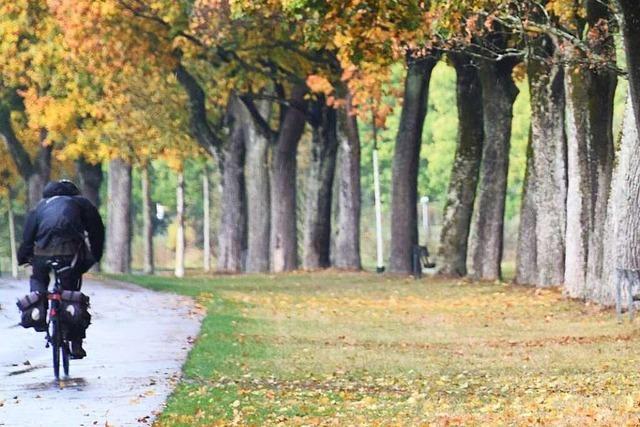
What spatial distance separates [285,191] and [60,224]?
112 ft

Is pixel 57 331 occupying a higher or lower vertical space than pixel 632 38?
lower

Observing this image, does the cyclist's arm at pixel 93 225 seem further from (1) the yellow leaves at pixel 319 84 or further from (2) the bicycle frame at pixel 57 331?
(1) the yellow leaves at pixel 319 84

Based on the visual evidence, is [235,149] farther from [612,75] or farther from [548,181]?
[612,75]

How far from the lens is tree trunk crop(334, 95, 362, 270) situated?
48.7m

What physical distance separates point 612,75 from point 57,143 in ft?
107

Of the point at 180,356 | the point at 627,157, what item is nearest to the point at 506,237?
the point at 627,157

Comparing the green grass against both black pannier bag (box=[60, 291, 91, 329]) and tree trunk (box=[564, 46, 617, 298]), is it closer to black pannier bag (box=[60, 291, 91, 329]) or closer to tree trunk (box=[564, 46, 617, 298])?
tree trunk (box=[564, 46, 617, 298])

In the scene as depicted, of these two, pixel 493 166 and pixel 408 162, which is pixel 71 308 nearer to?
pixel 493 166

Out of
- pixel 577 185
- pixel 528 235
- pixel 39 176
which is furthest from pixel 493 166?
pixel 39 176

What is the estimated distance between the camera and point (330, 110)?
167 ft

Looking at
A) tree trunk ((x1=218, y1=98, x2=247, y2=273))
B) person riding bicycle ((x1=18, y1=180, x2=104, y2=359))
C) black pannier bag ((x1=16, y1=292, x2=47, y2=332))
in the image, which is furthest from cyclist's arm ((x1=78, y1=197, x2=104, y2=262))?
tree trunk ((x1=218, y1=98, x2=247, y2=273))

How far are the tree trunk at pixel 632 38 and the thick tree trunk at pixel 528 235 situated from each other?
20.2 meters

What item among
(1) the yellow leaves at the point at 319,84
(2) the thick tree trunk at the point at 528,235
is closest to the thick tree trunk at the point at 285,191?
(1) the yellow leaves at the point at 319,84

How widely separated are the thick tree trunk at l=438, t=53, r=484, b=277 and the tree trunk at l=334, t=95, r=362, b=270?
639cm
